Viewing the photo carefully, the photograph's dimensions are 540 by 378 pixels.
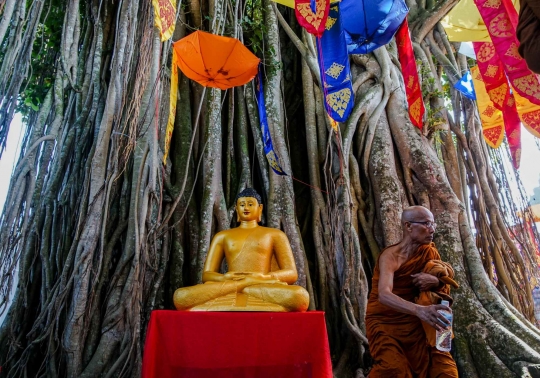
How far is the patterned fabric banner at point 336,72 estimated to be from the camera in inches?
118

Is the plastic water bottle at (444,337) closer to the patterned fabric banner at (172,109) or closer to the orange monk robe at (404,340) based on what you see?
the orange monk robe at (404,340)

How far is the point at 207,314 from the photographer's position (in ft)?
6.73

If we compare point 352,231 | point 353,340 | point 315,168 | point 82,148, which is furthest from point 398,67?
point 82,148

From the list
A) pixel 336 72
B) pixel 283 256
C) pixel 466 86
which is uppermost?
pixel 466 86

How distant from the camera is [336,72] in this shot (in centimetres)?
304

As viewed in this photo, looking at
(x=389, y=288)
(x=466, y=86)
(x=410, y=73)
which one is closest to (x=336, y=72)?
(x=410, y=73)

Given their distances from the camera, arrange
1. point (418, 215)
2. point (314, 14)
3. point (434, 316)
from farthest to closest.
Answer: point (314, 14) < point (418, 215) < point (434, 316)

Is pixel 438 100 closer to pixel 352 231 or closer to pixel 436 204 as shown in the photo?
pixel 436 204

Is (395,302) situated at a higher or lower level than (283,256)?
lower

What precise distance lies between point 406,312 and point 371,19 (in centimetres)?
199

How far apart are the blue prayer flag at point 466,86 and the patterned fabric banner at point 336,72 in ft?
6.85

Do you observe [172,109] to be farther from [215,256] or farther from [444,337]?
[444,337]

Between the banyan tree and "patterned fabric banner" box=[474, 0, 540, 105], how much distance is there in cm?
80

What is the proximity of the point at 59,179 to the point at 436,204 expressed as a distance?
111 inches
